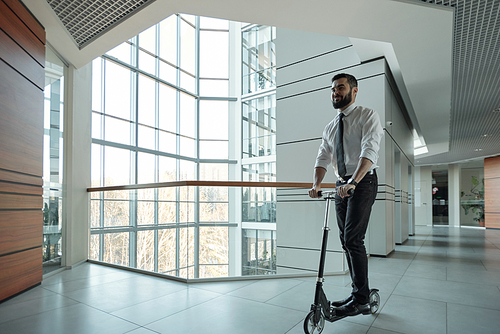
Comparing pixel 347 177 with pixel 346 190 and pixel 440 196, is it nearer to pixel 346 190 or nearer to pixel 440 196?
pixel 346 190

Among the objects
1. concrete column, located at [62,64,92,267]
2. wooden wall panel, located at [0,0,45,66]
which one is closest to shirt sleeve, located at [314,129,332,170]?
wooden wall panel, located at [0,0,45,66]

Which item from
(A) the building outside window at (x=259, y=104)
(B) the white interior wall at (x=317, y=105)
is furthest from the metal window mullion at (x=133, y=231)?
(A) the building outside window at (x=259, y=104)

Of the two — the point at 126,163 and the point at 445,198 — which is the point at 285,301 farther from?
the point at 445,198

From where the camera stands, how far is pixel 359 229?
2.05 m

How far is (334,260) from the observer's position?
11.4ft

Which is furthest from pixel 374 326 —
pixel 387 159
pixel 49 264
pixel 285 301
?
pixel 387 159

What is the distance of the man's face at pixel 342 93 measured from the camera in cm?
213

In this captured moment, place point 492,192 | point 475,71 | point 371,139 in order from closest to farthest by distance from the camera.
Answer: point 371,139 → point 475,71 → point 492,192

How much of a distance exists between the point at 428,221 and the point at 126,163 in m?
13.8

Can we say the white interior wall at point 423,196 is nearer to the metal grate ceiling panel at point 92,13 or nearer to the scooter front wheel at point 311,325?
the scooter front wheel at point 311,325

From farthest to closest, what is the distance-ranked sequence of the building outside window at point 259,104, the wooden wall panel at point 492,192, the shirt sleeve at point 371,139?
the wooden wall panel at point 492,192
the building outside window at point 259,104
the shirt sleeve at point 371,139

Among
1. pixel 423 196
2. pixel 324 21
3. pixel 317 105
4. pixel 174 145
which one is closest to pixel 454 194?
pixel 423 196

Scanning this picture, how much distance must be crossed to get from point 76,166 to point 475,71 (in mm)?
5918

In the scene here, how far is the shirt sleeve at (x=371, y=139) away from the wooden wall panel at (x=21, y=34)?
301 cm
